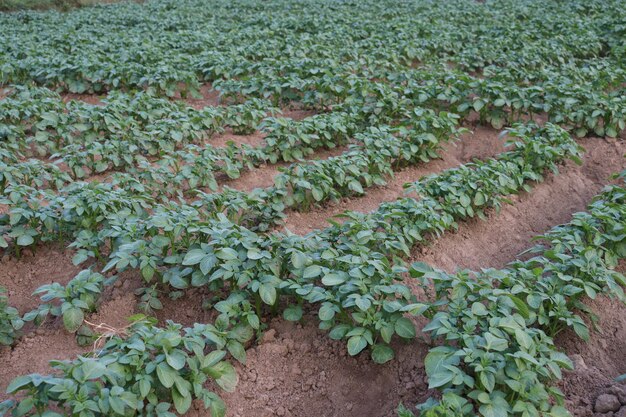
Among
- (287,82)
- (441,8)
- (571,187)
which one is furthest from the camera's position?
(441,8)

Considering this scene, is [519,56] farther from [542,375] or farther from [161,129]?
[542,375]

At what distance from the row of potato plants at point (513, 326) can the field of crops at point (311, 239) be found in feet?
0.05

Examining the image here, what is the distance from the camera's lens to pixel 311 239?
3.58 meters

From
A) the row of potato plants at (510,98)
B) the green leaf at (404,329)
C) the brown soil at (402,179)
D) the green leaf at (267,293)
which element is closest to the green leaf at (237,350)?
the green leaf at (267,293)

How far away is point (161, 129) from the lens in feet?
19.1

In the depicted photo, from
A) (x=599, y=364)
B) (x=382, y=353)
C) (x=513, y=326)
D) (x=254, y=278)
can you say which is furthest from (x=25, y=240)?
(x=599, y=364)

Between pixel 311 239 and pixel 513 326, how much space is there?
4.44 feet

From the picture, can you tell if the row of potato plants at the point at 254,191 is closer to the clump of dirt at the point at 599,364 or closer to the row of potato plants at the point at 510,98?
the row of potato plants at the point at 510,98

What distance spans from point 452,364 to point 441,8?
39.3 feet

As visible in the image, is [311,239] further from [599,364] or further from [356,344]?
[599,364]

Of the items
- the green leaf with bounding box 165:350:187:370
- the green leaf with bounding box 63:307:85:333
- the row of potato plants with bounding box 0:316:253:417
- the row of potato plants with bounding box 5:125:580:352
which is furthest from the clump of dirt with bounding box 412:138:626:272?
the green leaf with bounding box 63:307:85:333

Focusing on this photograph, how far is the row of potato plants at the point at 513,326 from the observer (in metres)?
2.50

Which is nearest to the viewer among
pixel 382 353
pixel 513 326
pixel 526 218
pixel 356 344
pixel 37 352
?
pixel 513 326

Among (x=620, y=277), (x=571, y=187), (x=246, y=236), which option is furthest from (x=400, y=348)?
(x=571, y=187)
